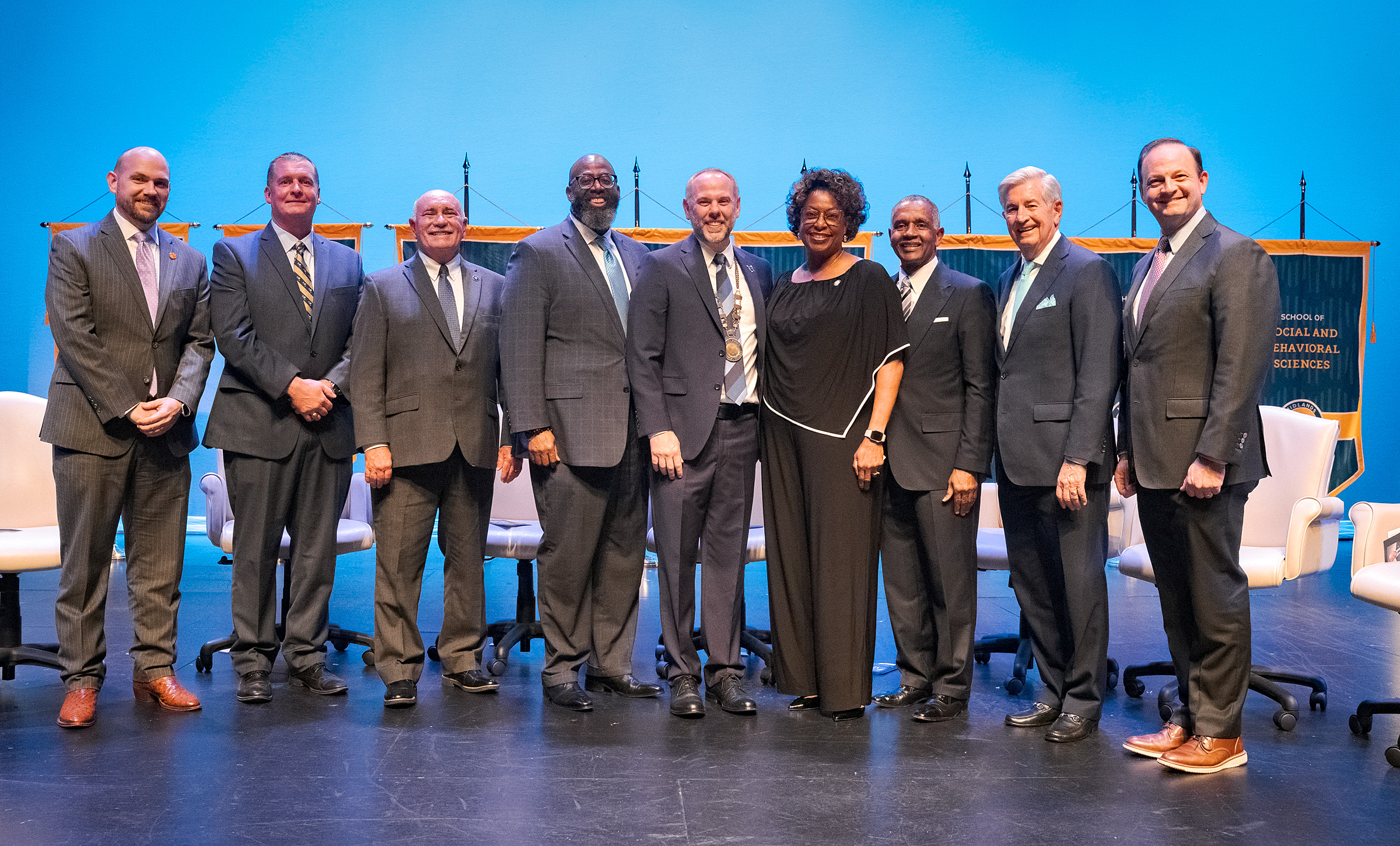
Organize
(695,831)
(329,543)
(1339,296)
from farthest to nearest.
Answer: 1. (1339,296)
2. (329,543)
3. (695,831)

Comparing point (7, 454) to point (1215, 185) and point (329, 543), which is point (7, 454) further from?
point (1215, 185)

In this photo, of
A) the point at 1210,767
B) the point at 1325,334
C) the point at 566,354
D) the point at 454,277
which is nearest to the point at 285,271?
the point at 454,277

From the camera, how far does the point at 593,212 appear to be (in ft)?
11.8

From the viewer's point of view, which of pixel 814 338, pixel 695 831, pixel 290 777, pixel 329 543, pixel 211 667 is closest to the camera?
pixel 695 831

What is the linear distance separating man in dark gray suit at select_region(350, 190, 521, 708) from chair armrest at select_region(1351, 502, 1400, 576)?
109 inches

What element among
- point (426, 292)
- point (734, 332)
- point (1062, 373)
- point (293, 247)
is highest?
point (293, 247)

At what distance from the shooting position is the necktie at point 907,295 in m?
3.43

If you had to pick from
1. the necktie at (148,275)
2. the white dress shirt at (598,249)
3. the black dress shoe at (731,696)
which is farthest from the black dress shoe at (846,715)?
the necktie at (148,275)

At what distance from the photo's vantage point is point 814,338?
327 cm

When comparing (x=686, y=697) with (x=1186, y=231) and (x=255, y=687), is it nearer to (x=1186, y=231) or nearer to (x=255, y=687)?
(x=255, y=687)

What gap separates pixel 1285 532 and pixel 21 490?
188 inches

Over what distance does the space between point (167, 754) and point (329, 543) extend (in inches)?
37.1

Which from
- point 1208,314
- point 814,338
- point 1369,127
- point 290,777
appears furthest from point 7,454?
point 1369,127

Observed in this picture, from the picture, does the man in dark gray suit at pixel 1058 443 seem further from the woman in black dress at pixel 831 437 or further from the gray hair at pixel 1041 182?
the woman in black dress at pixel 831 437
